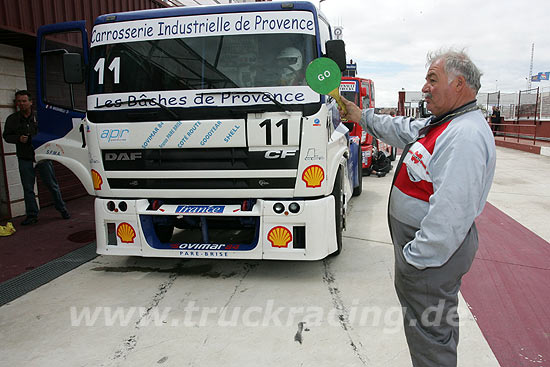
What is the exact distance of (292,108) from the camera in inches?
148

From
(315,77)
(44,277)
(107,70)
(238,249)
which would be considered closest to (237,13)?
(107,70)

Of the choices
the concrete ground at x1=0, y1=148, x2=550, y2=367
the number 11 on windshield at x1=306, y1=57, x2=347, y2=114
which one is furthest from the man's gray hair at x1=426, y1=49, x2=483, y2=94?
the concrete ground at x1=0, y1=148, x2=550, y2=367

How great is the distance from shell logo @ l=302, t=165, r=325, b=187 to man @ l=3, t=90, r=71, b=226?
439 cm

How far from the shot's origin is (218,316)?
11.4 ft

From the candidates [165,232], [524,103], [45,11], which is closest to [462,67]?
[165,232]

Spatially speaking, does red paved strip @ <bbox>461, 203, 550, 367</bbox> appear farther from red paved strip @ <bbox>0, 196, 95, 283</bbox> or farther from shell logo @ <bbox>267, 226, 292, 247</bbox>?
red paved strip @ <bbox>0, 196, 95, 283</bbox>

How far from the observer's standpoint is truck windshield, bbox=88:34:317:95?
3.88 m

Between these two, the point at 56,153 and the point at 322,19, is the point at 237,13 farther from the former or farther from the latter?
the point at 56,153

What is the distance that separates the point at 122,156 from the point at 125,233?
80cm

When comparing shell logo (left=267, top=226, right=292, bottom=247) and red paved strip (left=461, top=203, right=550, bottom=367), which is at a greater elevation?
shell logo (left=267, top=226, right=292, bottom=247)

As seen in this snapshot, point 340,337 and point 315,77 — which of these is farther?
point 340,337

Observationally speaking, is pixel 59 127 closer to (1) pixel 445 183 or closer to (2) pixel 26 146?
(2) pixel 26 146

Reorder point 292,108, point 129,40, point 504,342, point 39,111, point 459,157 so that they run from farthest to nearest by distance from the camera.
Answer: point 39,111 → point 129,40 → point 292,108 → point 504,342 → point 459,157

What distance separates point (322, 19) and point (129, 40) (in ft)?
6.55
